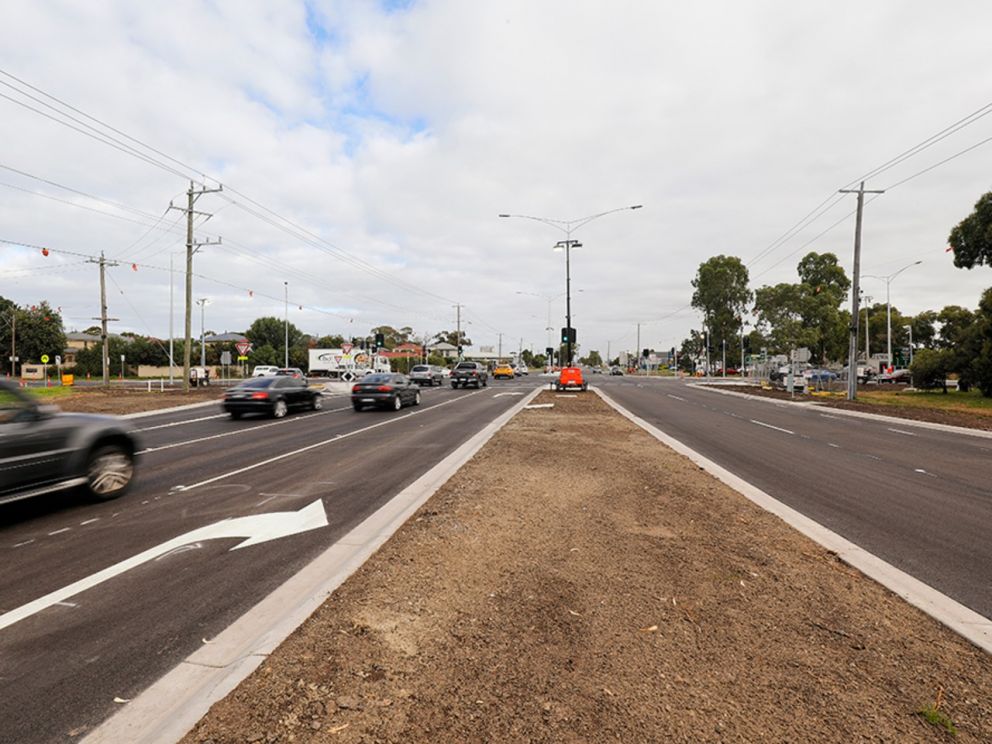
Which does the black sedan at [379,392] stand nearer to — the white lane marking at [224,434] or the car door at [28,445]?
the white lane marking at [224,434]


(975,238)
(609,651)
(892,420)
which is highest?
(975,238)

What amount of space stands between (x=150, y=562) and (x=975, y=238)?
133 feet

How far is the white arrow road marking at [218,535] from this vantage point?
3.99m

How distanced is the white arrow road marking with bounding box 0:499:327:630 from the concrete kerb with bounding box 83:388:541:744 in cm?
95

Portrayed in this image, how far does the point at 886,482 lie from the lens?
8594mm

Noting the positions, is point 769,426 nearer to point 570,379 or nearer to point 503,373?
point 570,379

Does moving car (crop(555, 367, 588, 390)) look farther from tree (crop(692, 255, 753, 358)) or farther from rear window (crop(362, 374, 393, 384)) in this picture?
tree (crop(692, 255, 753, 358))

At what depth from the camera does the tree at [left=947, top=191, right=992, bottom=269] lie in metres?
29.4

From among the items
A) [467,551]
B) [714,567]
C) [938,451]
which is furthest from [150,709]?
[938,451]

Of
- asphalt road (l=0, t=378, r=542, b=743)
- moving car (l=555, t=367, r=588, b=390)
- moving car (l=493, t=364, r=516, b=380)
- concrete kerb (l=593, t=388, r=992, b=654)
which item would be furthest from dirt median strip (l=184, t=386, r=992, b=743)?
A: moving car (l=493, t=364, r=516, b=380)

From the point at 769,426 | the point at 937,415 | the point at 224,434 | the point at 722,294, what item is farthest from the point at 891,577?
the point at 722,294

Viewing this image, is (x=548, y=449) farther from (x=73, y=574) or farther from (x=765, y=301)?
(x=765, y=301)

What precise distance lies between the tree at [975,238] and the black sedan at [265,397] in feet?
121

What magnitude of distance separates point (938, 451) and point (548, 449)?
30.5 ft
